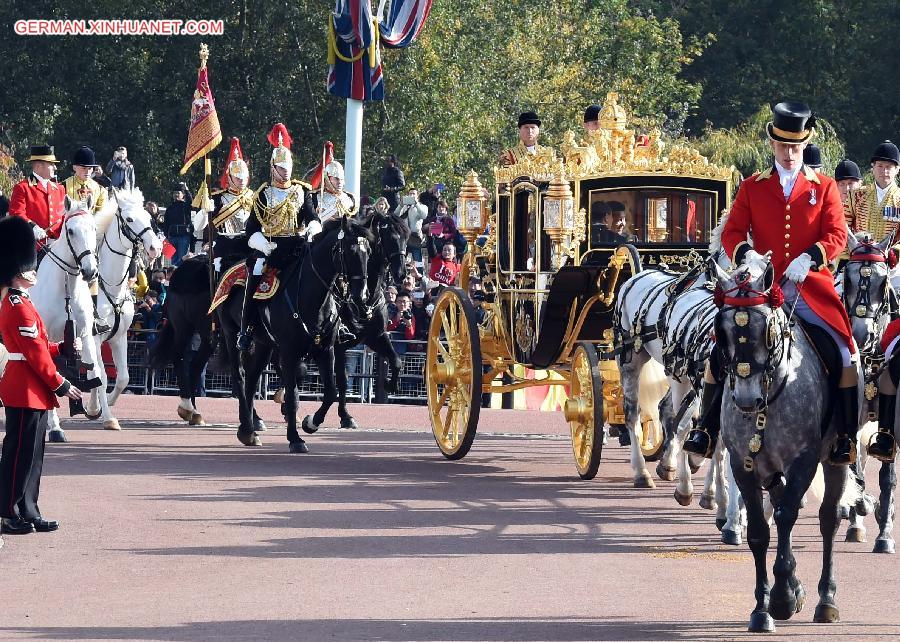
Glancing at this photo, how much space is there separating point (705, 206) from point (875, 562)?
547 centimetres

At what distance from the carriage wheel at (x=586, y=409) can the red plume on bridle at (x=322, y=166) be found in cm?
495

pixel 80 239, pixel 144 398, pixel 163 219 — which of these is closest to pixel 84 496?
pixel 80 239

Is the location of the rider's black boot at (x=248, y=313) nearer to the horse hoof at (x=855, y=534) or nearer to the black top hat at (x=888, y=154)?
the black top hat at (x=888, y=154)

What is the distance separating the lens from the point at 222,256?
18141mm

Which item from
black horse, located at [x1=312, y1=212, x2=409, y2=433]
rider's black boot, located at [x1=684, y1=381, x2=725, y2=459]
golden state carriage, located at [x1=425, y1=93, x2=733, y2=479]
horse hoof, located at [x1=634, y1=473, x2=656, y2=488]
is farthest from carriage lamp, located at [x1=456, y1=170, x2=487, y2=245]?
rider's black boot, located at [x1=684, y1=381, x2=725, y2=459]

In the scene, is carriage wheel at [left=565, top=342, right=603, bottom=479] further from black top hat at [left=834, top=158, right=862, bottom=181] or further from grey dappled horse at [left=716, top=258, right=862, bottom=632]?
grey dappled horse at [left=716, top=258, right=862, bottom=632]

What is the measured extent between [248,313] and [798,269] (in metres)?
8.68

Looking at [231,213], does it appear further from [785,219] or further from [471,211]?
[785,219]

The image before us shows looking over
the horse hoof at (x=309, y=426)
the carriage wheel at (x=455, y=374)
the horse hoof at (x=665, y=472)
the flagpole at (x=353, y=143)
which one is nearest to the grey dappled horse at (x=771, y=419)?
the horse hoof at (x=665, y=472)

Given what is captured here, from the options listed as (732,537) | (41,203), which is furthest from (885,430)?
(41,203)

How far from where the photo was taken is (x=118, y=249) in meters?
17.7

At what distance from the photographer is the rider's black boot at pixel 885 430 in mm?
9656

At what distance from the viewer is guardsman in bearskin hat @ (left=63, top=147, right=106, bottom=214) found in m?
17.6

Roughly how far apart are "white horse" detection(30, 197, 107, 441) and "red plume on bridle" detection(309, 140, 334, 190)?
9.66 feet
